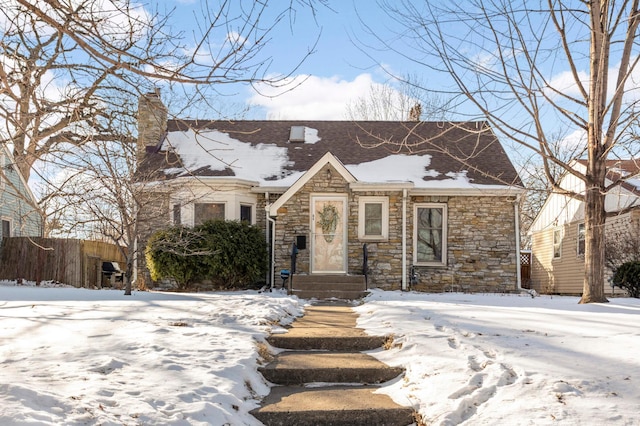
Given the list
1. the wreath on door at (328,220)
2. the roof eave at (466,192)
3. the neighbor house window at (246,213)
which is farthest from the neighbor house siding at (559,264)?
the neighbor house window at (246,213)

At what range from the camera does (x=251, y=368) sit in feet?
17.3

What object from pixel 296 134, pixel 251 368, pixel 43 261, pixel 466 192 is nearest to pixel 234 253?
pixel 296 134

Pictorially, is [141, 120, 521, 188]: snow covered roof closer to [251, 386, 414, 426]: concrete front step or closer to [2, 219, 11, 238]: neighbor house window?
[2, 219, 11, 238]: neighbor house window

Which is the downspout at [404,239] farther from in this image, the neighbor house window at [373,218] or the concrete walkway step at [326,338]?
the concrete walkway step at [326,338]

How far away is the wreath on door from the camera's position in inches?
597

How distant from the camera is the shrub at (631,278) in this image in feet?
44.8

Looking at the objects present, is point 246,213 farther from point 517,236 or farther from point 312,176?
point 517,236

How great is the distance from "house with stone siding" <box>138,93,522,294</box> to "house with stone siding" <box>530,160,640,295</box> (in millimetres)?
3168

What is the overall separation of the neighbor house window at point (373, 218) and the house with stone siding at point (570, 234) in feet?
19.5

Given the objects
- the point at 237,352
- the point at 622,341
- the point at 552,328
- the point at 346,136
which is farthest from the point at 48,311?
the point at 346,136

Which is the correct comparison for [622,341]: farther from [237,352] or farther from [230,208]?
[230,208]

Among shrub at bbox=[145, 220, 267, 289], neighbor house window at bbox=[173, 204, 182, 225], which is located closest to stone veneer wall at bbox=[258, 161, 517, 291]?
shrub at bbox=[145, 220, 267, 289]

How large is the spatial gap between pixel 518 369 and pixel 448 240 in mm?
11354

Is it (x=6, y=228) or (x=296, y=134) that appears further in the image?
(x=6, y=228)
